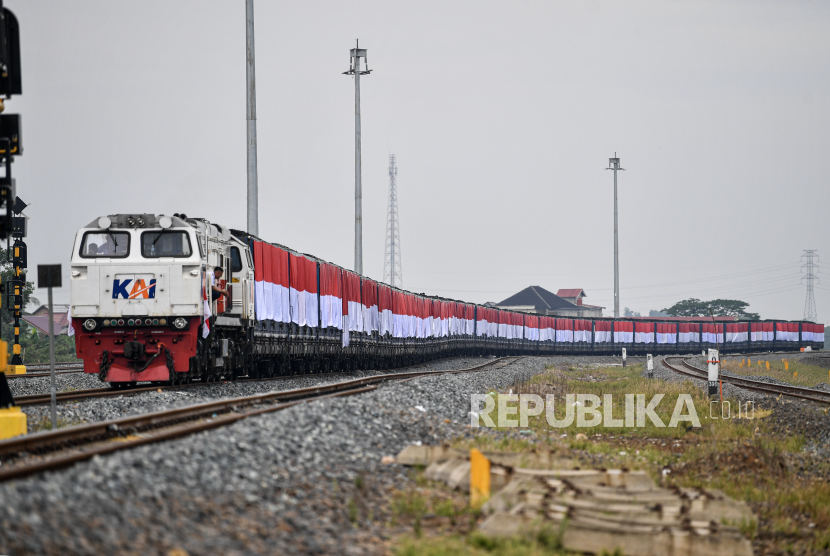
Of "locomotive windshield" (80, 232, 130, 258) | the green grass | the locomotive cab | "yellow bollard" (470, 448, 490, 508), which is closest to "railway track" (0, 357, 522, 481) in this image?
"yellow bollard" (470, 448, 490, 508)

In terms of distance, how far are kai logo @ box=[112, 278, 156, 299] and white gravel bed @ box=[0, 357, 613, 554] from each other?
645cm

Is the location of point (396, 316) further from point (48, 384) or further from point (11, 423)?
point (11, 423)

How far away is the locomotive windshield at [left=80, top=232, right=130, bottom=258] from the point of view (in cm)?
1577

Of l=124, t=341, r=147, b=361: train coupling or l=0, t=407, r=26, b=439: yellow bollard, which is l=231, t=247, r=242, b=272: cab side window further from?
l=0, t=407, r=26, b=439: yellow bollard

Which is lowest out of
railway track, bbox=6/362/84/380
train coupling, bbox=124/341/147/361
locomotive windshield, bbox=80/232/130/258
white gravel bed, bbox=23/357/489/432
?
railway track, bbox=6/362/84/380

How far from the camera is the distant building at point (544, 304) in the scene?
13350 centimetres

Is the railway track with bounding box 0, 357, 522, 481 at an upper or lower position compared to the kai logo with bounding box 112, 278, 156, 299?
lower

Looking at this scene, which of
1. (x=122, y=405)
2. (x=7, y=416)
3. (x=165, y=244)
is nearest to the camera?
Result: (x=7, y=416)

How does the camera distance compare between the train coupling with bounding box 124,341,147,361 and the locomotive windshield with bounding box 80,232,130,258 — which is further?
the locomotive windshield with bounding box 80,232,130,258

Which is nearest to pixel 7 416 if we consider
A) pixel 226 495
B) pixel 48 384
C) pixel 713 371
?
pixel 226 495

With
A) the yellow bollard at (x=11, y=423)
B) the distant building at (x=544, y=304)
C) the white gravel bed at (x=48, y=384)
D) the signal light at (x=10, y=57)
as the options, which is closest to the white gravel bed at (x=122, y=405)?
the yellow bollard at (x=11, y=423)

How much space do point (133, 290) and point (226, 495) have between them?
9.93 m

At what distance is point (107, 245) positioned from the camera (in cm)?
1580

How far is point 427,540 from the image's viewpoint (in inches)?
245
